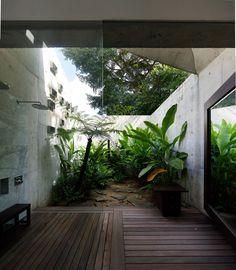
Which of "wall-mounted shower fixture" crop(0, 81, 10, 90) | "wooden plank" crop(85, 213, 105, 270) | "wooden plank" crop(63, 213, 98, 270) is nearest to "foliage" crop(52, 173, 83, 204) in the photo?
"wooden plank" crop(63, 213, 98, 270)

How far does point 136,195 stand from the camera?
3775 mm

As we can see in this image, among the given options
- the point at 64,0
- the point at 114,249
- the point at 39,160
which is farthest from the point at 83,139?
the point at 64,0

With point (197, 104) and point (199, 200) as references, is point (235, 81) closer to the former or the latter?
point (197, 104)

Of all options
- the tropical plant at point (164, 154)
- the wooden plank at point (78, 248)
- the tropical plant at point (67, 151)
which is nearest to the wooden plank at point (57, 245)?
the wooden plank at point (78, 248)

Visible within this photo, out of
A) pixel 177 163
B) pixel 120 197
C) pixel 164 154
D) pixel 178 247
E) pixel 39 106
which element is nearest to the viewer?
pixel 178 247

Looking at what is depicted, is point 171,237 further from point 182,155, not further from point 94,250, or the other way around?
point 182,155

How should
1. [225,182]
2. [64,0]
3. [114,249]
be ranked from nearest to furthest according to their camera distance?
[64,0] → [114,249] → [225,182]

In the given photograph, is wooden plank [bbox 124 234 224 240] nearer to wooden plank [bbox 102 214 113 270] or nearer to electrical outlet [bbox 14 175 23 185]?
wooden plank [bbox 102 214 113 270]

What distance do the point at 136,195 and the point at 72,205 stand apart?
1.31 m

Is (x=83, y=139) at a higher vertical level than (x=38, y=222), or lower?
higher

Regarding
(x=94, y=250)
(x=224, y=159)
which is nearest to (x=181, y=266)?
(x=94, y=250)

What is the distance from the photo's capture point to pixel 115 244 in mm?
2018

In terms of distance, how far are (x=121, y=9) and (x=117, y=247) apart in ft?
6.80

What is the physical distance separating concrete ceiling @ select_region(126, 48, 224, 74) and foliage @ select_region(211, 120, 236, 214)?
94 cm
